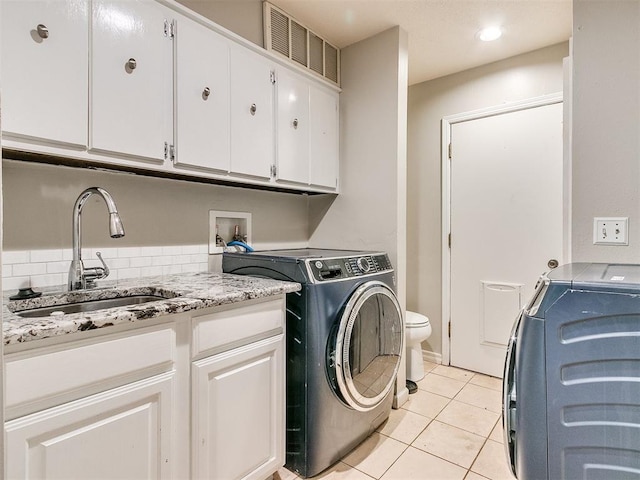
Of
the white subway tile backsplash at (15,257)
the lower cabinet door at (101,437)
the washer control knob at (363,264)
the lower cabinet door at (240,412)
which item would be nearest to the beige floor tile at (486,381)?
the washer control knob at (363,264)

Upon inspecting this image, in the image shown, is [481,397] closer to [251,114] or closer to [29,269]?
[251,114]

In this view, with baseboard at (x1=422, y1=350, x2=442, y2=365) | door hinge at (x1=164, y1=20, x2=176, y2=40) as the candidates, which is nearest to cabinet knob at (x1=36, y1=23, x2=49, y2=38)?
door hinge at (x1=164, y1=20, x2=176, y2=40)

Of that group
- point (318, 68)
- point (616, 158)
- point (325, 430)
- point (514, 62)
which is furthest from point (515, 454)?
point (514, 62)

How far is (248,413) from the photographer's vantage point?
56.3 inches

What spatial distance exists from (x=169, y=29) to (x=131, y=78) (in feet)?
1.00

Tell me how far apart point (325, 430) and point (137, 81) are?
5.63 feet

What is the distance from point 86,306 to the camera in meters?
1.44

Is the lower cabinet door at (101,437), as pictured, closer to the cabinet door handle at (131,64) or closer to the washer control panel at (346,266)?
the washer control panel at (346,266)

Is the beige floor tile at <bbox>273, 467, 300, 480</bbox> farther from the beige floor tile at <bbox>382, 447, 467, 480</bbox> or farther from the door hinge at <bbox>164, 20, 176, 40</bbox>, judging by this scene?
the door hinge at <bbox>164, 20, 176, 40</bbox>

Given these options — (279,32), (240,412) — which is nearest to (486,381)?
(240,412)

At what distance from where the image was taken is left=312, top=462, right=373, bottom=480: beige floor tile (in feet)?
5.46

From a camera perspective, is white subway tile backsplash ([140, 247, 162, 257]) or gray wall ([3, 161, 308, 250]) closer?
gray wall ([3, 161, 308, 250])

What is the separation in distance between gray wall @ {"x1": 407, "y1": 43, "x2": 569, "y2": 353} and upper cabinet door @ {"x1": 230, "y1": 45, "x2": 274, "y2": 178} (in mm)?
1570

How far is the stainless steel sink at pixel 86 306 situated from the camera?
4.32 ft
